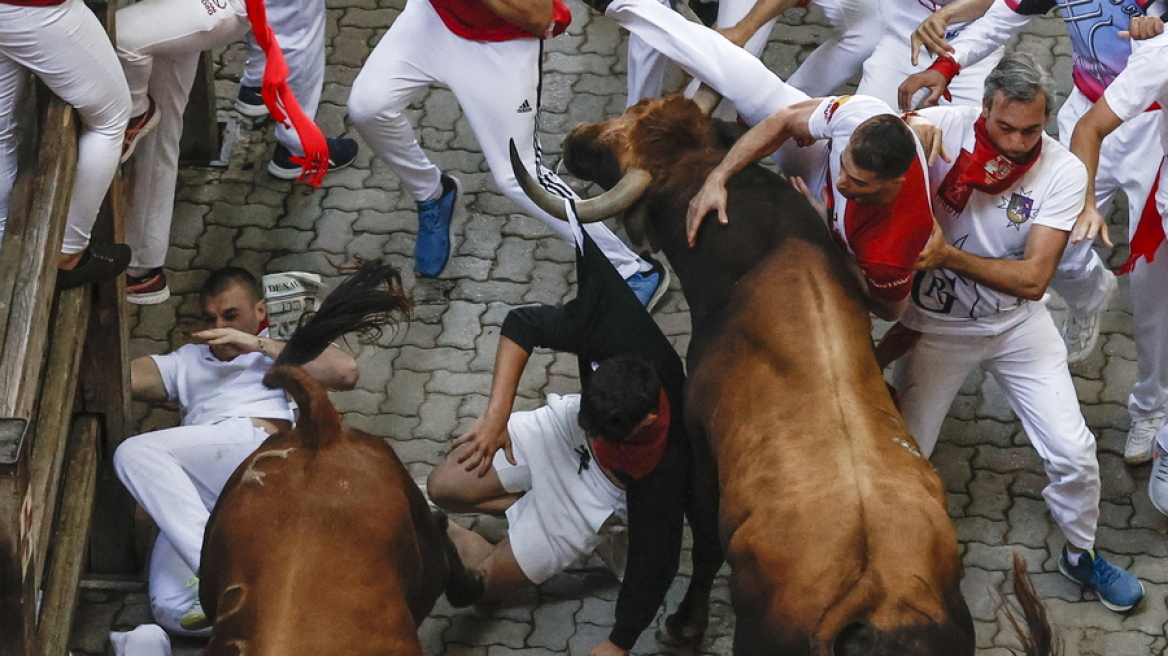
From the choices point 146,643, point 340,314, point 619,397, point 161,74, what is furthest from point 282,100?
point 146,643

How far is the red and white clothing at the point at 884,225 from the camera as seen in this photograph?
4.42m

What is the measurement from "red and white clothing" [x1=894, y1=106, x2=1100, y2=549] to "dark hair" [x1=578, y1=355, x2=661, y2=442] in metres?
1.04

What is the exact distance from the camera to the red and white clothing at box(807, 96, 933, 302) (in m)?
4.42

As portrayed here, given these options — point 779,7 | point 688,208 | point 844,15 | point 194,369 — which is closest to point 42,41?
point 194,369

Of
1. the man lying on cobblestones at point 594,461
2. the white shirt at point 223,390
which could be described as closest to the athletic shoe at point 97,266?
the white shirt at point 223,390

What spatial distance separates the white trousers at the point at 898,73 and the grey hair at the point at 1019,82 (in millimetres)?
1292

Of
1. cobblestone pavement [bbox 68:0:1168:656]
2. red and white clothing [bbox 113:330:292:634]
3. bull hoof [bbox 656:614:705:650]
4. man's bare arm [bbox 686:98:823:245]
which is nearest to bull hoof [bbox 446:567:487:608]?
cobblestone pavement [bbox 68:0:1168:656]

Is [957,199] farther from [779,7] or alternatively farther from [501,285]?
[501,285]

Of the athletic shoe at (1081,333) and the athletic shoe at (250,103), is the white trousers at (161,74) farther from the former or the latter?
the athletic shoe at (1081,333)

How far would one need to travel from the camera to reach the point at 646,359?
4.73 m

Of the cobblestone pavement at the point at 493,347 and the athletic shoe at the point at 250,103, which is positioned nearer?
the cobblestone pavement at the point at 493,347

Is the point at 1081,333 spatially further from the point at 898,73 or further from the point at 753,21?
the point at 753,21

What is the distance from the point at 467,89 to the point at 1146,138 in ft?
8.21

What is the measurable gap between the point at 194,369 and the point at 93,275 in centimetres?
61
